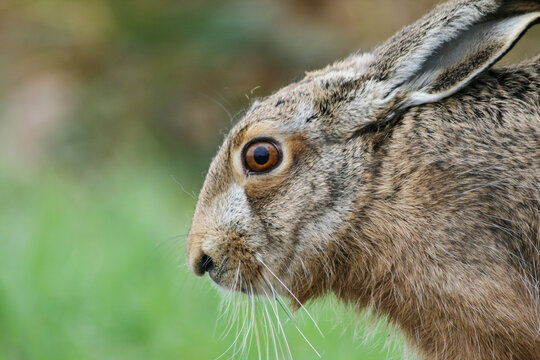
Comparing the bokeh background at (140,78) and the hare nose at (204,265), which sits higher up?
the bokeh background at (140,78)

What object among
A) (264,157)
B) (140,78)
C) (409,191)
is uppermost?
(140,78)

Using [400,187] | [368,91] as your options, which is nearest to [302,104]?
[368,91]

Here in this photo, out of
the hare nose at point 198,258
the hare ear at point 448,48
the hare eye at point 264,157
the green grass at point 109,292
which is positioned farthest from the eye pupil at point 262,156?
the green grass at point 109,292

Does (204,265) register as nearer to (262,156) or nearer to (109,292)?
(262,156)

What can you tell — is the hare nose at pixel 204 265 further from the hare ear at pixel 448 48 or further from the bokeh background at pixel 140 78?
the bokeh background at pixel 140 78

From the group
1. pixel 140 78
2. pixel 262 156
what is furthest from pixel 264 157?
pixel 140 78

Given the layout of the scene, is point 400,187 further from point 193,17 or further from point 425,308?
point 193,17

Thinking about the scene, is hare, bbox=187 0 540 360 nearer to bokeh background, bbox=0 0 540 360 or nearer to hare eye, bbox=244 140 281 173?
hare eye, bbox=244 140 281 173
